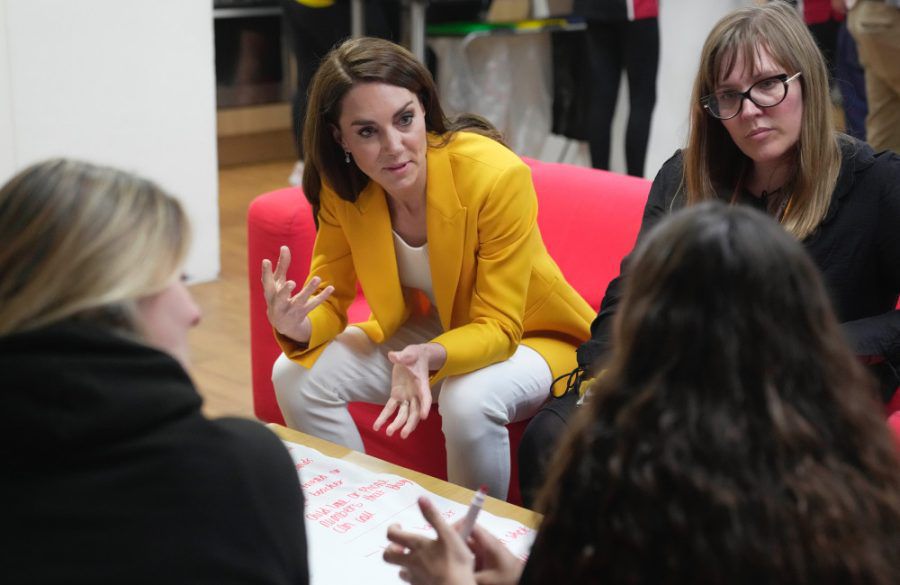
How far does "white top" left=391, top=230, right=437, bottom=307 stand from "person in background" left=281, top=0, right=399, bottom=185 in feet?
6.73

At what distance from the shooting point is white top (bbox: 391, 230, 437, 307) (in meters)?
2.31

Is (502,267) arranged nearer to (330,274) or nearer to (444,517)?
(330,274)

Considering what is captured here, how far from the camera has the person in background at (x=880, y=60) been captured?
3.68 meters

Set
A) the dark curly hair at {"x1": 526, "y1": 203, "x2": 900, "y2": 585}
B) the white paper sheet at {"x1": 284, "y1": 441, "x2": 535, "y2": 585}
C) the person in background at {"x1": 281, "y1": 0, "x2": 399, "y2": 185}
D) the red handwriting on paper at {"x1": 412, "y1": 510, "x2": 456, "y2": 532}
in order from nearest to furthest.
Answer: the dark curly hair at {"x1": 526, "y1": 203, "x2": 900, "y2": 585} < the white paper sheet at {"x1": 284, "y1": 441, "x2": 535, "y2": 585} < the red handwriting on paper at {"x1": 412, "y1": 510, "x2": 456, "y2": 532} < the person in background at {"x1": 281, "y1": 0, "x2": 399, "y2": 185}

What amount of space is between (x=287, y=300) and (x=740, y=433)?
142cm

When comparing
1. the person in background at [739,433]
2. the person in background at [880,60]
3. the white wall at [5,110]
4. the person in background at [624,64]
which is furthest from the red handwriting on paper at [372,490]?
the person in background at [624,64]

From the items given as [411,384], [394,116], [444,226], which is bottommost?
[411,384]

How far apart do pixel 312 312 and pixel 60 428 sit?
139 centimetres

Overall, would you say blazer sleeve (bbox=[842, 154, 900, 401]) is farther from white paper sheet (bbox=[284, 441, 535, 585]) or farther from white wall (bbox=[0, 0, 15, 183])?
white wall (bbox=[0, 0, 15, 183])

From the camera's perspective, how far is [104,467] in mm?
991

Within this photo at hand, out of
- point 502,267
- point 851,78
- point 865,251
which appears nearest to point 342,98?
point 502,267

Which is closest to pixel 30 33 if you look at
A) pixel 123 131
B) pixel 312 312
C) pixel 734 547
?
pixel 123 131

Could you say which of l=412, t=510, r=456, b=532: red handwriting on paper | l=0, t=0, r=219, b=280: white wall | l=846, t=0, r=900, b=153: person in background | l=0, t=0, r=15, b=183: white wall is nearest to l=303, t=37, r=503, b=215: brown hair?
l=412, t=510, r=456, b=532: red handwriting on paper

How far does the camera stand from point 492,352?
2.16 meters
